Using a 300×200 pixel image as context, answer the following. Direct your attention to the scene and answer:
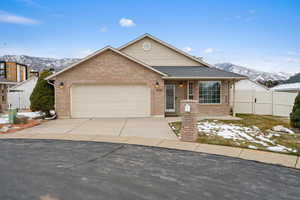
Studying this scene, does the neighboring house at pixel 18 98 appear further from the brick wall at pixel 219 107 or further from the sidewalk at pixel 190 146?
the brick wall at pixel 219 107

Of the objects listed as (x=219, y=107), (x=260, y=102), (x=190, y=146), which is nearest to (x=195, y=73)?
(x=219, y=107)

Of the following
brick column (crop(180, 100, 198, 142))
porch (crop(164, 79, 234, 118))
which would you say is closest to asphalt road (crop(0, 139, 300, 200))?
brick column (crop(180, 100, 198, 142))

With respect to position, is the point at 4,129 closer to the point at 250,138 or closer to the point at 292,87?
the point at 250,138

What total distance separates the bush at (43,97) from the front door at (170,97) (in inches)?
305

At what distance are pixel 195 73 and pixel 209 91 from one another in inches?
62.0

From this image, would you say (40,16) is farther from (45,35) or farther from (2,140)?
(2,140)

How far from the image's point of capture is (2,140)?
24.7 ft

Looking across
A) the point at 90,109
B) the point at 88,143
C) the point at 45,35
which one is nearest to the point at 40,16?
the point at 45,35

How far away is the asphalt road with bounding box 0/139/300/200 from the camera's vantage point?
11.7 ft

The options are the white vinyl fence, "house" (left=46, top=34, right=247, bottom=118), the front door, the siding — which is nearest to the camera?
"house" (left=46, top=34, right=247, bottom=118)

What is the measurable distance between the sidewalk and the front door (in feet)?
21.4

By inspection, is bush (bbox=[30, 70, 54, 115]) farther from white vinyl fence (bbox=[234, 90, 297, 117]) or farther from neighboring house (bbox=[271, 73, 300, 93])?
neighboring house (bbox=[271, 73, 300, 93])

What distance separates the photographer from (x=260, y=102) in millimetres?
16750

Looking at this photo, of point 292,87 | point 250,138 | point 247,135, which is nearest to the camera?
point 250,138
